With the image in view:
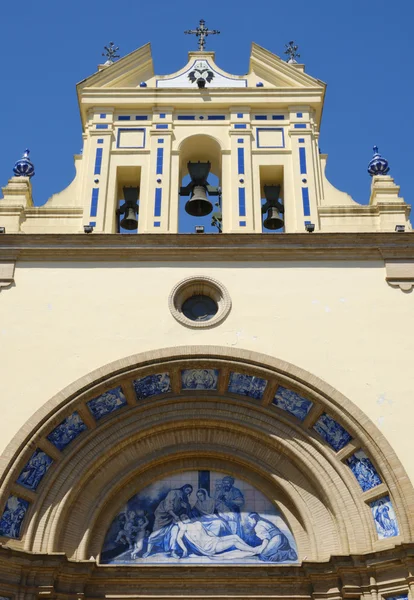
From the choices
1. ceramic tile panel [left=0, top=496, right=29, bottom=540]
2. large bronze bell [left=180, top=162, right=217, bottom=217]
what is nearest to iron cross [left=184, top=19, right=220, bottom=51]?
large bronze bell [left=180, top=162, right=217, bottom=217]

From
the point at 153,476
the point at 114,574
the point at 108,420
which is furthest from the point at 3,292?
the point at 114,574

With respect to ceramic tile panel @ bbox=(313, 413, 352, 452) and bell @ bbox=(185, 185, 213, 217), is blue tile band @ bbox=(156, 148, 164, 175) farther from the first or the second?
ceramic tile panel @ bbox=(313, 413, 352, 452)

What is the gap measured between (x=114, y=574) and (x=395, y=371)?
5579 millimetres

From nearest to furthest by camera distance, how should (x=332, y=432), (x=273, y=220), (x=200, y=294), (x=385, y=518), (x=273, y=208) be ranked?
(x=385, y=518)
(x=332, y=432)
(x=200, y=294)
(x=273, y=220)
(x=273, y=208)

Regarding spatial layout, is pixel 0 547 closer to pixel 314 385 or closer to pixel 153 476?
pixel 153 476

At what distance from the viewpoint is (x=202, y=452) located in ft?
47.8

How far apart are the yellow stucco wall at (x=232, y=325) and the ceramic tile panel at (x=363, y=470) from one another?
Result: 0.54 m

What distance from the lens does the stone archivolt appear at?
13.3 metres

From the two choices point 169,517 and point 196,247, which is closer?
point 169,517

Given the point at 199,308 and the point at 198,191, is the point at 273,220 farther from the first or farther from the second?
the point at 199,308

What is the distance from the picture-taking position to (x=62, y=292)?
14867mm

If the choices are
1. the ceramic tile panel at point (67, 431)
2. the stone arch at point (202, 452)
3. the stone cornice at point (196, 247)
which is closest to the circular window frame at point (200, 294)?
the stone cornice at point (196, 247)

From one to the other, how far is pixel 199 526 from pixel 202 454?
3.91 feet

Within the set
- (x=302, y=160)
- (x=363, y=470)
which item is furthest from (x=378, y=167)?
(x=363, y=470)
